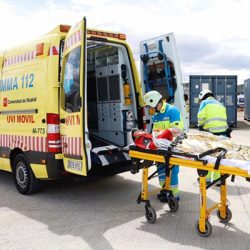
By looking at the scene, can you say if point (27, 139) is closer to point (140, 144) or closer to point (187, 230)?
point (140, 144)

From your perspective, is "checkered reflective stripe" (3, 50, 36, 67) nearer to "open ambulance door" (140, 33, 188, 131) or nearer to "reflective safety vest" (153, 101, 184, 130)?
"open ambulance door" (140, 33, 188, 131)

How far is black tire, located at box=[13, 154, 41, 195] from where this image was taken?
614cm

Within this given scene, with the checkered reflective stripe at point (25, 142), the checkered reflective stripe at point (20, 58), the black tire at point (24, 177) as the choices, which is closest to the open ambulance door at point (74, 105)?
the checkered reflective stripe at point (25, 142)

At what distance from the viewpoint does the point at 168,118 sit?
18.1ft

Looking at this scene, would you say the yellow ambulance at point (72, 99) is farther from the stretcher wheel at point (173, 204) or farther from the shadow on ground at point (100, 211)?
the stretcher wheel at point (173, 204)

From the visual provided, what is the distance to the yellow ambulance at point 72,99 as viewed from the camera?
5.21 meters

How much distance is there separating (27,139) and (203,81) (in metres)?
13.0

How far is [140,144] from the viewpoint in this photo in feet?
16.6

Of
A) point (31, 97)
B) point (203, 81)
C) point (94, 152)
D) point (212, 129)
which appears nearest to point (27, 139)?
point (31, 97)

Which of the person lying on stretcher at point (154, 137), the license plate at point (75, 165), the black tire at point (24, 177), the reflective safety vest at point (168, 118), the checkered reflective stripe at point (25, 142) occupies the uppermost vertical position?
the reflective safety vest at point (168, 118)

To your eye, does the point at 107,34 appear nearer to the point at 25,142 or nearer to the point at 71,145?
the point at 71,145

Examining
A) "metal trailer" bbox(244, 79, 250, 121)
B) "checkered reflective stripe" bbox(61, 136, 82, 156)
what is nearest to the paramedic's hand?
"checkered reflective stripe" bbox(61, 136, 82, 156)

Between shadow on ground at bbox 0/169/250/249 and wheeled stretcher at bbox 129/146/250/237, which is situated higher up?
wheeled stretcher at bbox 129/146/250/237

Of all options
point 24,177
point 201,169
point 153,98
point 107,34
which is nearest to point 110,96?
point 107,34
